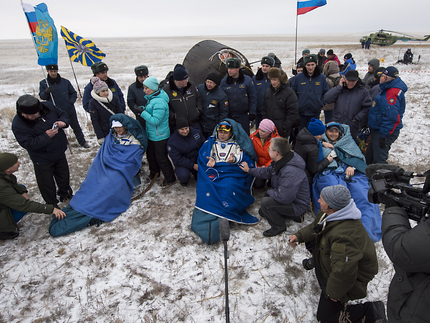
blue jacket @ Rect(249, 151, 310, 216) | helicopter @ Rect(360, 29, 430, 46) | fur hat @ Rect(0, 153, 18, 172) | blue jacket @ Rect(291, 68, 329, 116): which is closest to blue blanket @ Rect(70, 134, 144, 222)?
fur hat @ Rect(0, 153, 18, 172)

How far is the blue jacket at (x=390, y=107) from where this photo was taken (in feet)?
13.6

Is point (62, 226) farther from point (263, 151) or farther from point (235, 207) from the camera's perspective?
point (263, 151)

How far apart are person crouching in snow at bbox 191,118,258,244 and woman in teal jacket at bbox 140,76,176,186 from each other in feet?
2.59

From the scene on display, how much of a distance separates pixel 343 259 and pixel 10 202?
3797 millimetres

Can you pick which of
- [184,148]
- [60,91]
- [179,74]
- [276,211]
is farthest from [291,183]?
[60,91]

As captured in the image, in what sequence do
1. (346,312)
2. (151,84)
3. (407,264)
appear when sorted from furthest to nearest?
1. (151,84)
2. (346,312)
3. (407,264)

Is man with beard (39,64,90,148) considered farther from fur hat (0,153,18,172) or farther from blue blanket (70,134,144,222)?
fur hat (0,153,18,172)

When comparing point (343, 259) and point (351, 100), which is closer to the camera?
point (343, 259)

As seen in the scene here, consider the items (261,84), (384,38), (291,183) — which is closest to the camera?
(291,183)

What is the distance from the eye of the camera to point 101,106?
474 cm

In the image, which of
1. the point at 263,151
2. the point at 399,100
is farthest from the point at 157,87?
the point at 399,100

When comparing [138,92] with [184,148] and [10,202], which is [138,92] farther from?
[10,202]

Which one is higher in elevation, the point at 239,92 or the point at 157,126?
the point at 239,92

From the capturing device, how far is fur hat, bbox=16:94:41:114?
11.0 ft
